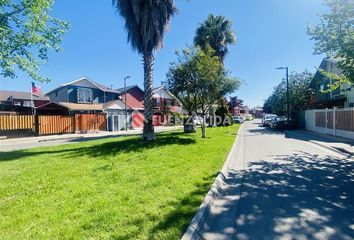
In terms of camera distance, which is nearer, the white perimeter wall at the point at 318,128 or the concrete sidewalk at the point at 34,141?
the concrete sidewalk at the point at 34,141

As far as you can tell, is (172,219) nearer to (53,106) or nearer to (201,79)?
(201,79)

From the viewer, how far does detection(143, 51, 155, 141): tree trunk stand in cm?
1591

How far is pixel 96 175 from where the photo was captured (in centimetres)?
747

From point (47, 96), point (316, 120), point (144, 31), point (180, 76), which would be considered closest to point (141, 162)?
point (144, 31)

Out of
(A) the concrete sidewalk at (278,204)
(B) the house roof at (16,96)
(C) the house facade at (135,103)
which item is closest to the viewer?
(A) the concrete sidewalk at (278,204)

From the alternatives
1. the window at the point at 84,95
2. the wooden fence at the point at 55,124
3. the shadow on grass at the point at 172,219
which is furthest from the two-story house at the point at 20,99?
the shadow on grass at the point at 172,219

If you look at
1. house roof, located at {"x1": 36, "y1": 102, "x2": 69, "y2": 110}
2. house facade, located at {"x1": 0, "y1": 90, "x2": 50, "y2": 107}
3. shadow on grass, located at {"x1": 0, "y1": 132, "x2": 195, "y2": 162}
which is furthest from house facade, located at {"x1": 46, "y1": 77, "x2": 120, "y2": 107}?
shadow on grass, located at {"x1": 0, "y1": 132, "x2": 195, "y2": 162}

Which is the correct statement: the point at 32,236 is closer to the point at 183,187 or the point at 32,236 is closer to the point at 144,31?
the point at 183,187

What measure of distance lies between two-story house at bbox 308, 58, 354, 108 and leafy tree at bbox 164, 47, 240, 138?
977cm

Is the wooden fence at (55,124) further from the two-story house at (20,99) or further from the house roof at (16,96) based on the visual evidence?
the house roof at (16,96)

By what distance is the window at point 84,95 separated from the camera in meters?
37.9

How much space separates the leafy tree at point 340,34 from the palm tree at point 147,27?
341 inches

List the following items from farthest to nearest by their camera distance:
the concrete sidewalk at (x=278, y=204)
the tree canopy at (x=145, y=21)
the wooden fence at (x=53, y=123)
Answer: the wooden fence at (x=53, y=123) < the tree canopy at (x=145, y=21) < the concrete sidewalk at (x=278, y=204)

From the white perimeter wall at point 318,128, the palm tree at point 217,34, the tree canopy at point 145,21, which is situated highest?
the palm tree at point 217,34
